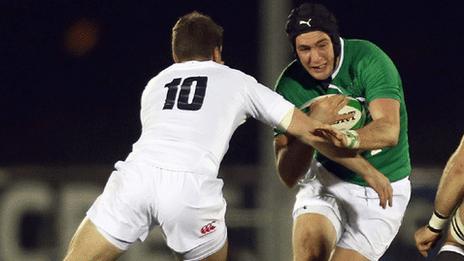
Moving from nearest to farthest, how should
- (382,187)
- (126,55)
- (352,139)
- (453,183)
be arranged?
(453,183), (352,139), (382,187), (126,55)

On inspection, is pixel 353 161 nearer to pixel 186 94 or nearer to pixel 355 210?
pixel 355 210

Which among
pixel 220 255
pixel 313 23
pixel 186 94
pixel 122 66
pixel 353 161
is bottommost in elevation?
pixel 122 66

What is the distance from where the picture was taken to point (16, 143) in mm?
13273

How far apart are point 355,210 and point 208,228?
41.1 inches

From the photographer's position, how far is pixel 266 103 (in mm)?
7262

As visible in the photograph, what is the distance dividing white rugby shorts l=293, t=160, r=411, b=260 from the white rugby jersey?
868mm

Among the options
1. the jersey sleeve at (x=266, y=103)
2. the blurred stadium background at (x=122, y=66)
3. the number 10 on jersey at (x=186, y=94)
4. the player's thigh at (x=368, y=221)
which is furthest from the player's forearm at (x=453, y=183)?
the blurred stadium background at (x=122, y=66)

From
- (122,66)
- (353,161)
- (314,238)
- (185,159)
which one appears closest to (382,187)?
(353,161)

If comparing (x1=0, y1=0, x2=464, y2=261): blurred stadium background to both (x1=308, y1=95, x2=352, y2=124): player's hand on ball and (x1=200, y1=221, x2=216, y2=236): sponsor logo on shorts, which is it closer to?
(x1=308, y1=95, x2=352, y2=124): player's hand on ball

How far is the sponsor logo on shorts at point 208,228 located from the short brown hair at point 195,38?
793mm

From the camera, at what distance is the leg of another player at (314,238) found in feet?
26.0

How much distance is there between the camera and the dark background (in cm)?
1368

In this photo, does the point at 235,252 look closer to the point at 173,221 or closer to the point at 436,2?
the point at 173,221

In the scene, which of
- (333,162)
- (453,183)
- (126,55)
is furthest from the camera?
(126,55)
